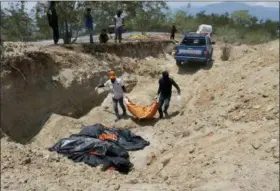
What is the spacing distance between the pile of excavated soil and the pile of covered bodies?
31cm

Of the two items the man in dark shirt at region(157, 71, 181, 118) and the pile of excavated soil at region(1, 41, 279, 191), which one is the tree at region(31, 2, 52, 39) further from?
the man in dark shirt at region(157, 71, 181, 118)

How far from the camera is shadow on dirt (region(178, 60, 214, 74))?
58.4ft

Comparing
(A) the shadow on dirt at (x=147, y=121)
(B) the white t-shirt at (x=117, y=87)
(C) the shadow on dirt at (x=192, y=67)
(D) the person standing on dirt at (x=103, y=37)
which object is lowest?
(A) the shadow on dirt at (x=147, y=121)

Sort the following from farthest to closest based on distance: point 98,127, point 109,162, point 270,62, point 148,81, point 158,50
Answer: point 158,50
point 148,81
point 270,62
point 98,127
point 109,162

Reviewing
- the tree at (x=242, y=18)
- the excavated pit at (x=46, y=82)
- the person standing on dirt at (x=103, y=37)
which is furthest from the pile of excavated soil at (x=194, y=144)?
the tree at (x=242, y=18)

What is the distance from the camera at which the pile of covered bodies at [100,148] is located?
9648 mm

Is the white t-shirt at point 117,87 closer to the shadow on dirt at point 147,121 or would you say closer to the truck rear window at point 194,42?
the shadow on dirt at point 147,121

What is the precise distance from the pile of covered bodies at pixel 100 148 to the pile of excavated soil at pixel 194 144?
12.2 inches

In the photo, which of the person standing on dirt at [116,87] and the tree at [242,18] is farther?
the tree at [242,18]

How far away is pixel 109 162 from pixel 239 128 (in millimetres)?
3620

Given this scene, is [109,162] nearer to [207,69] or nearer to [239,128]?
[239,128]

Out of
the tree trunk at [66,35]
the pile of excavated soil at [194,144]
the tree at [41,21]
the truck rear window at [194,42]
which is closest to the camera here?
the pile of excavated soil at [194,144]

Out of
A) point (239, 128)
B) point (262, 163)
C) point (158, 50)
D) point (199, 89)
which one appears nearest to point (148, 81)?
point (199, 89)

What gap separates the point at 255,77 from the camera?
44.2ft
